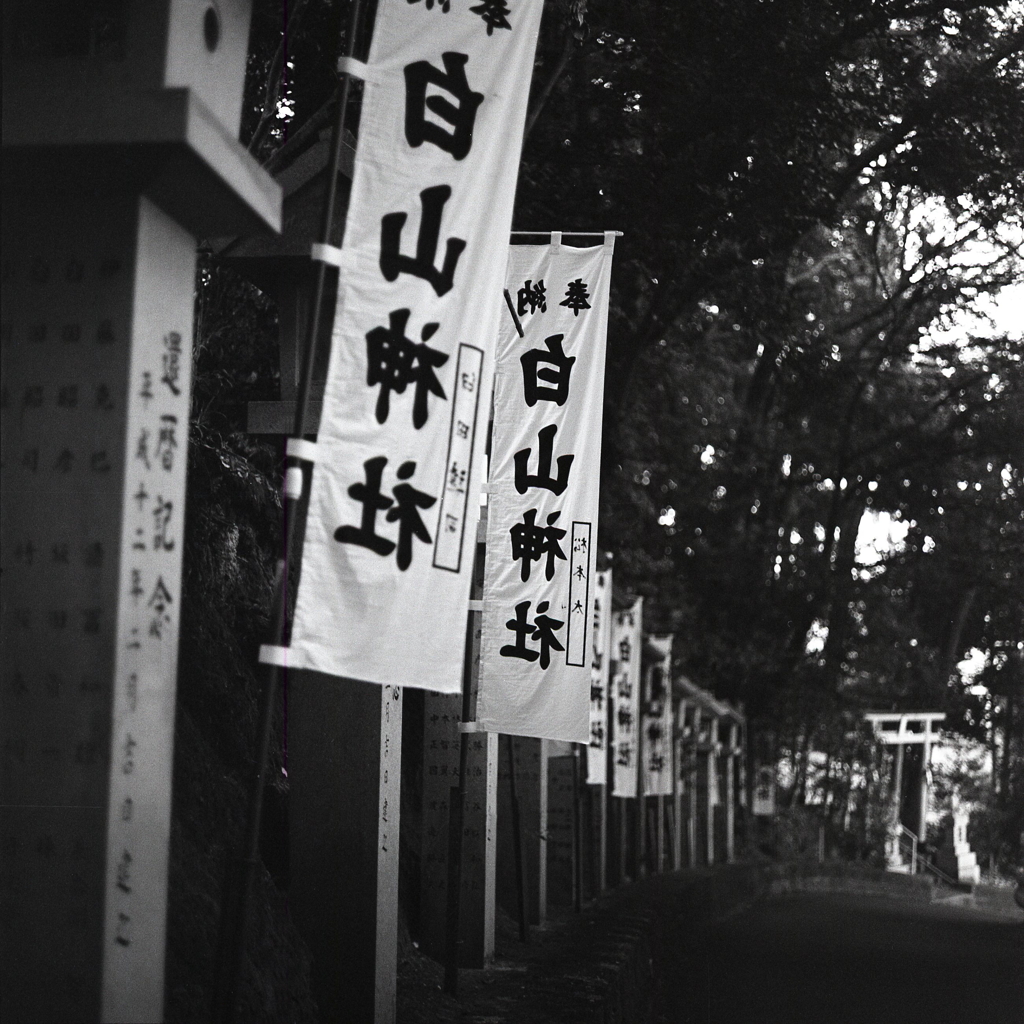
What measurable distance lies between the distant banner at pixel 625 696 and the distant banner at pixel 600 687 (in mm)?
637

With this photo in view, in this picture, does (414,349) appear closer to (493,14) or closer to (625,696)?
(493,14)

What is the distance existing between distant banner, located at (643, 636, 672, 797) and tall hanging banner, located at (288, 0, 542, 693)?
52.9ft

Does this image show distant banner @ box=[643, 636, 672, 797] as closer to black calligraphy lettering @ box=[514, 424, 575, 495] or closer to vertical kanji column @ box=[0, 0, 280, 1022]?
black calligraphy lettering @ box=[514, 424, 575, 495]

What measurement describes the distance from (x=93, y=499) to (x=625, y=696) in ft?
45.6

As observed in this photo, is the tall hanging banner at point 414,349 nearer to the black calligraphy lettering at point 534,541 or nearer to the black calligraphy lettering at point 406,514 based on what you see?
the black calligraphy lettering at point 406,514

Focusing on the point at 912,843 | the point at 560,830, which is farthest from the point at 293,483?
the point at 912,843

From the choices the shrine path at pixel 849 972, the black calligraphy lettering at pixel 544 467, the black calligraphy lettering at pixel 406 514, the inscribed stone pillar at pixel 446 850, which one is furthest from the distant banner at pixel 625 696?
the black calligraphy lettering at pixel 406 514

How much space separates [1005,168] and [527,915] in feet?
30.0

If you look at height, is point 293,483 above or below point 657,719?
above

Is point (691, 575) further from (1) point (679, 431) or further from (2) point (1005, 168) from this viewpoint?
(2) point (1005, 168)

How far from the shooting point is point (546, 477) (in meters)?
Result: 8.77

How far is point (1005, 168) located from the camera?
15438mm

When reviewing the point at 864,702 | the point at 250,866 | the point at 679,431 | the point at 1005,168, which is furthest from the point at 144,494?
the point at 864,702

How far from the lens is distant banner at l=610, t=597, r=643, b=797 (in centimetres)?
1709
